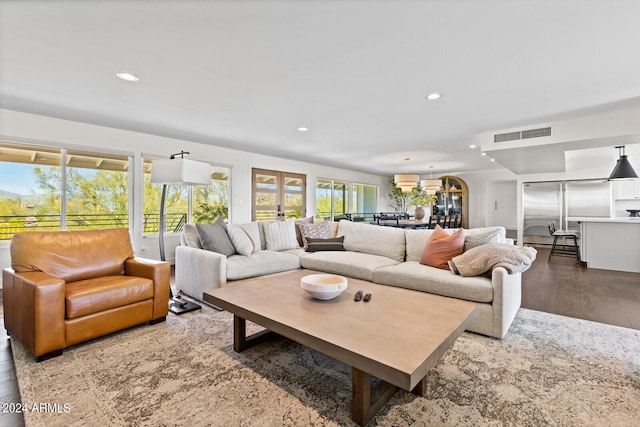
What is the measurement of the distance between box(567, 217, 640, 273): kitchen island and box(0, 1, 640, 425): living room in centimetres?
155

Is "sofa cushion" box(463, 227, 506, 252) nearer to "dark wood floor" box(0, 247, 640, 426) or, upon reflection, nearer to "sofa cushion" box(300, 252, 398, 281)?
"sofa cushion" box(300, 252, 398, 281)

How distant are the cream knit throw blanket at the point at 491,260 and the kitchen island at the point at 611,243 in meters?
3.86

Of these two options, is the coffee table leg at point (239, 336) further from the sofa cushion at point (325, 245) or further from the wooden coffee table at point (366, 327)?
the sofa cushion at point (325, 245)

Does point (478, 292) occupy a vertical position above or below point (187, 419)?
above

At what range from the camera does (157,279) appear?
106 inches

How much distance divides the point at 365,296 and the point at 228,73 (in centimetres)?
233

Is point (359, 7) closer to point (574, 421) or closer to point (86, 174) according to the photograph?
point (574, 421)

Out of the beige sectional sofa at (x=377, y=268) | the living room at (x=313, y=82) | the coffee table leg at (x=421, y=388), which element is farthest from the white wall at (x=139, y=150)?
the coffee table leg at (x=421, y=388)

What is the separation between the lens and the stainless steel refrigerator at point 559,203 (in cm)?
725

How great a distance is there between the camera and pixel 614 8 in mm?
1840

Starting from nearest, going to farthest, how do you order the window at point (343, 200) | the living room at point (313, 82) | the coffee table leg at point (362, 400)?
the coffee table leg at point (362, 400) → the living room at point (313, 82) → the window at point (343, 200)

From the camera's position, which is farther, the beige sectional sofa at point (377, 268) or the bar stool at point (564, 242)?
the bar stool at point (564, 242)

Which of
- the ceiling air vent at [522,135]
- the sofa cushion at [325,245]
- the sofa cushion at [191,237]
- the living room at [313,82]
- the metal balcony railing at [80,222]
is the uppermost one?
the living room at [313,82]

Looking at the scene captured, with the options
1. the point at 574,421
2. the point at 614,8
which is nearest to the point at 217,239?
the point at 574,421
